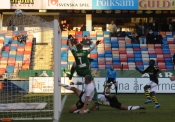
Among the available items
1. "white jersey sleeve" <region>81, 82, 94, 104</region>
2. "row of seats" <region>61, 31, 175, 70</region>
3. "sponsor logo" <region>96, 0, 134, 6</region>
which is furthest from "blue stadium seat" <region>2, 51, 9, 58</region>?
"white jersey sleeve" <region>81, 82, 94, 104</region>

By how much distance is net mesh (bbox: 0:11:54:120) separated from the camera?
14.5 meters

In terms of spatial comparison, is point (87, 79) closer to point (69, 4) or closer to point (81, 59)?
point (81, 59)

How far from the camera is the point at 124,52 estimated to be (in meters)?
37.4

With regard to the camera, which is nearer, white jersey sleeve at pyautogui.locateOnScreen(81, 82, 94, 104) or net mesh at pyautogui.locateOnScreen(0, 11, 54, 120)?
net mesh at pyautogui.locateOnScreen(0, 11, 54, 120)

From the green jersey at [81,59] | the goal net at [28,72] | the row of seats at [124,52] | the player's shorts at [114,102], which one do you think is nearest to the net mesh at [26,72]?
the goal net at [28,72]

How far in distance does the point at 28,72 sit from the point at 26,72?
1.16 ft

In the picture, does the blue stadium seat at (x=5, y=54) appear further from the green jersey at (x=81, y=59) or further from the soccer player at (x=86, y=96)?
the soccer player at (x=86, y=96)

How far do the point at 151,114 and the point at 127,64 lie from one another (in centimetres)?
2138

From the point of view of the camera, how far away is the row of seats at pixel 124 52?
35.8m

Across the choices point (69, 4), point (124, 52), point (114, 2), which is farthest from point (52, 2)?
point (124, 52)

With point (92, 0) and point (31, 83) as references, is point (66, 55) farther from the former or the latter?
point (31, 83)

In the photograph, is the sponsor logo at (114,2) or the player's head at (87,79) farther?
the sponsor logo at (114,2)

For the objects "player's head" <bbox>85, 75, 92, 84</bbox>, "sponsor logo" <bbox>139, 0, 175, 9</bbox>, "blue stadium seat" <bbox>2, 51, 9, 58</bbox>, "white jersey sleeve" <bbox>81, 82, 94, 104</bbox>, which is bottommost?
"white jersey sleeve" <bbox>81, 82, 94, 104</bbox>

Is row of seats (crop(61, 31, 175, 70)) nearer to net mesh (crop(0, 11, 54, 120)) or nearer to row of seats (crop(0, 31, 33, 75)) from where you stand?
row of seats (crop(0, 31, 33, 75))
